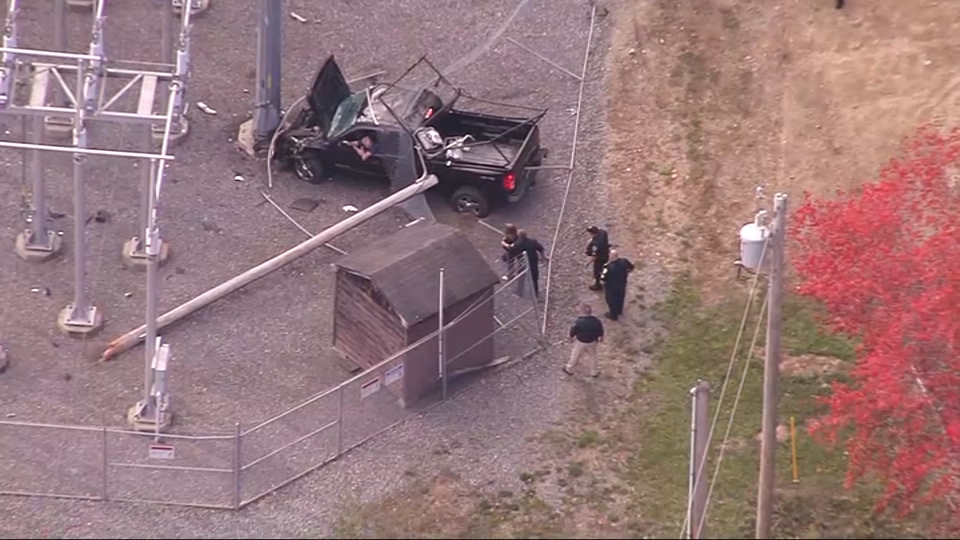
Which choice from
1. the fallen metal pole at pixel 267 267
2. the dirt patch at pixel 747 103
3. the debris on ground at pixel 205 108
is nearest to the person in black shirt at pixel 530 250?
the dirt patch at pixel 747 103

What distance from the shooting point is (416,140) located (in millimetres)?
28391

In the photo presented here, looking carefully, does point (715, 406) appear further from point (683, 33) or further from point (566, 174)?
point (683, 33)

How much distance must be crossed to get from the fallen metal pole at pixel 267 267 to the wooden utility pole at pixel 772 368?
353 inches

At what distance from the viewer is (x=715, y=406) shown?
2389 cm

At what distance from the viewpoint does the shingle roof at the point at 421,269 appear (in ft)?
76.3

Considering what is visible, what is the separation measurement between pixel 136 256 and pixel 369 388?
5474 millimetres

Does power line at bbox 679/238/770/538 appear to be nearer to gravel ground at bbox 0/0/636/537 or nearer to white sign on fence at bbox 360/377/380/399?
gravel ground at bbox 0/0/636/537

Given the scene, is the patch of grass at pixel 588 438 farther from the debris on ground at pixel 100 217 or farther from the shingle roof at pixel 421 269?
the debris on ground at pixel 100 217

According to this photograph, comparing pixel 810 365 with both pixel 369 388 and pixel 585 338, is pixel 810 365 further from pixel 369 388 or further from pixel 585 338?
pixel 369 388

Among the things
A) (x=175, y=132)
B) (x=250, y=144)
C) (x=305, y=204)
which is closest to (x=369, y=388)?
(x=305, y=204)

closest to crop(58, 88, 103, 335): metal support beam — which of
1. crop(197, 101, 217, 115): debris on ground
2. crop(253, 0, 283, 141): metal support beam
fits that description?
crop(253, 0, 283, 141): metal support beam

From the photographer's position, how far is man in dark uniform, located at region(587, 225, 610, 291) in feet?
85.5

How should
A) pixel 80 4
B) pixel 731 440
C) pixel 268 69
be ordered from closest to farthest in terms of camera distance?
pixel 731 440 → pixel 268 69 → pixel 80 4

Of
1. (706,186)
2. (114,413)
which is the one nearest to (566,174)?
(706,186)
